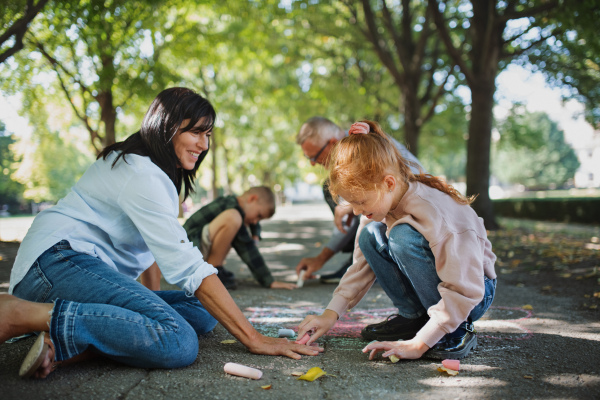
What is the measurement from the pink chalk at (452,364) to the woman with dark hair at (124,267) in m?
0.64

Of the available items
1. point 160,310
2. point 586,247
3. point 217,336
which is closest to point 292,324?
point 217,336

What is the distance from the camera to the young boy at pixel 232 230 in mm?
4480

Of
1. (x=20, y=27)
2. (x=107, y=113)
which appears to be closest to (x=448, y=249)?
(x=20, y=27)

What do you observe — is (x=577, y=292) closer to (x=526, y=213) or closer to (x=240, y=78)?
(x=526, y=213)

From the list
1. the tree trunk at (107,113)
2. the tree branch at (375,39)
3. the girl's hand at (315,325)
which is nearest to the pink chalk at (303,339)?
the girl's hand at (315,325)

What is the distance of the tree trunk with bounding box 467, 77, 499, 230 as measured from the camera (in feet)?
33.0

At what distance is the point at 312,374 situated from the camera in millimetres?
2088

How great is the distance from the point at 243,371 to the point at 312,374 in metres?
0.30

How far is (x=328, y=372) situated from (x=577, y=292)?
→ 3075mm

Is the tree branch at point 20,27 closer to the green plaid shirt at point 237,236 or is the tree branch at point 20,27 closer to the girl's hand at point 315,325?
the green plaid shirt at point 237,236

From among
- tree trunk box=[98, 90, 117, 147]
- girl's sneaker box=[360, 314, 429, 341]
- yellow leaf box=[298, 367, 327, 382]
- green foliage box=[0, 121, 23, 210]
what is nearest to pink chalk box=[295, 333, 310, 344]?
yellow leaf box=[298, 367, 327, 382]

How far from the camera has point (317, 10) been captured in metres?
12.9

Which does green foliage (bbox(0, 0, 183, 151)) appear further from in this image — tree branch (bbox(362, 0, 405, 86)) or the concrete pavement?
the concrete pavement

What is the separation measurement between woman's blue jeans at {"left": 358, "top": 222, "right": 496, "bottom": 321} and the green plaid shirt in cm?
209
